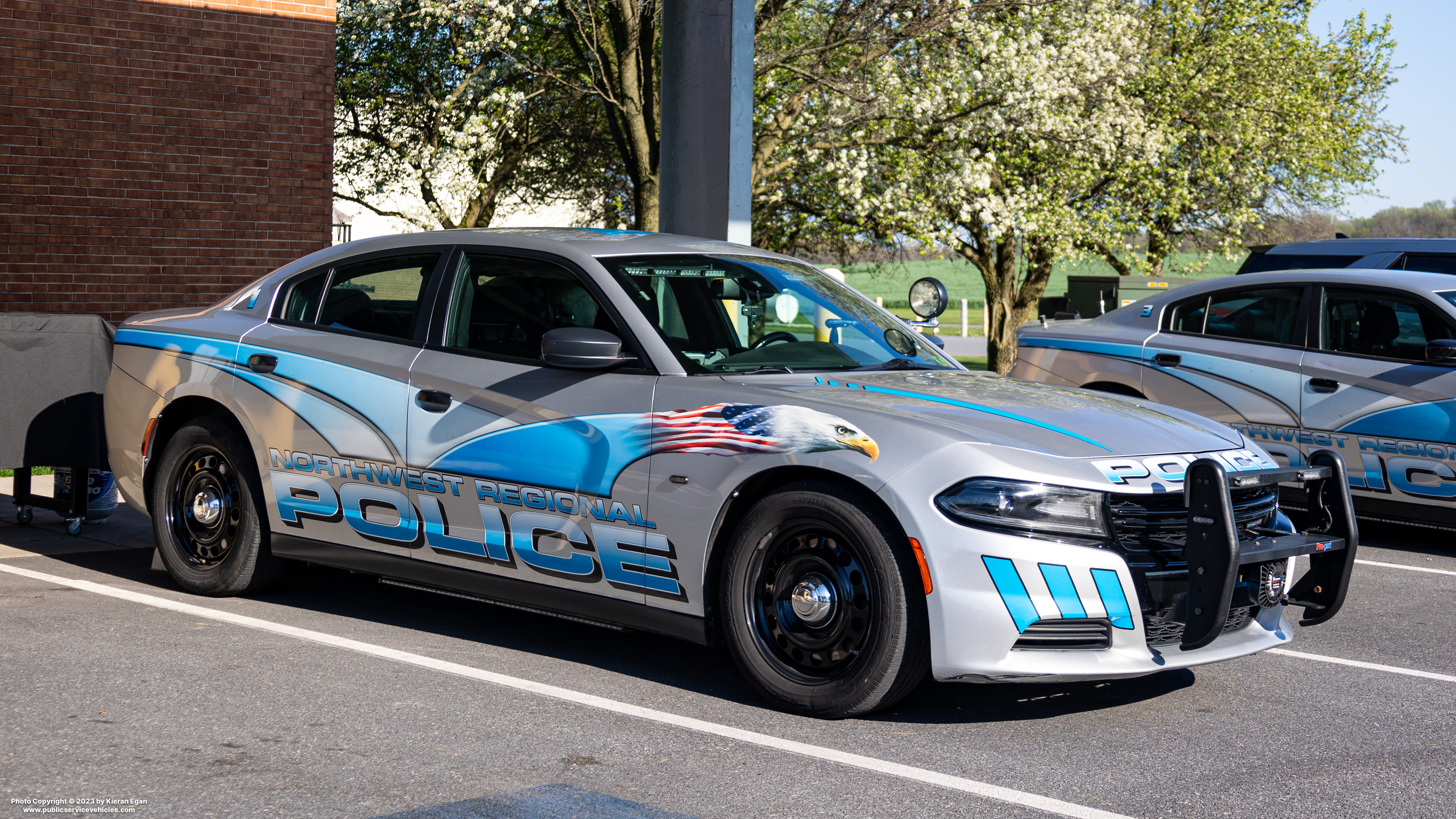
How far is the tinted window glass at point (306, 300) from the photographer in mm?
6387

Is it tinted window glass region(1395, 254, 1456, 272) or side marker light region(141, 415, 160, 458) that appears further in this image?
tinted window glass region(1395, 254, 1456, 272)

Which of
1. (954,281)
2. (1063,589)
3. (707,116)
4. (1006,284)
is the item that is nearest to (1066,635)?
(1063,589)

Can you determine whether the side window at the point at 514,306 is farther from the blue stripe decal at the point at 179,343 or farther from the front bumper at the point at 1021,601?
the front bumper at the point at 1021,601

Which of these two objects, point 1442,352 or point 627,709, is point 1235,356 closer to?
point 1442,352

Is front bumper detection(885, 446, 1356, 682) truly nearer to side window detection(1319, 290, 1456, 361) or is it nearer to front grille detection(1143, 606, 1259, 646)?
front grille detection(1143, 606, 1259, 646)

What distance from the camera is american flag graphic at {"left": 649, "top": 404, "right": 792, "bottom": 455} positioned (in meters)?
4.80

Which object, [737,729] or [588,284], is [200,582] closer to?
[588,284]

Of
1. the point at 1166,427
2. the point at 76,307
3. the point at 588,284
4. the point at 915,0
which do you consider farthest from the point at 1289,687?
the point at 915,0

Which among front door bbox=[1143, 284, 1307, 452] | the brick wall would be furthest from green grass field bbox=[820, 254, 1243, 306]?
front door bbox=[1143, 284, 1307, 452]

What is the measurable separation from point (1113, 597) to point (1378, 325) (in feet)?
16.1

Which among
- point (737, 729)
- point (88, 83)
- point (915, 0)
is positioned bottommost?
point (737, 729)

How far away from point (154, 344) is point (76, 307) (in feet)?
18.9

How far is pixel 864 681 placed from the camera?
4582mm

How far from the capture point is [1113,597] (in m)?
4.43
